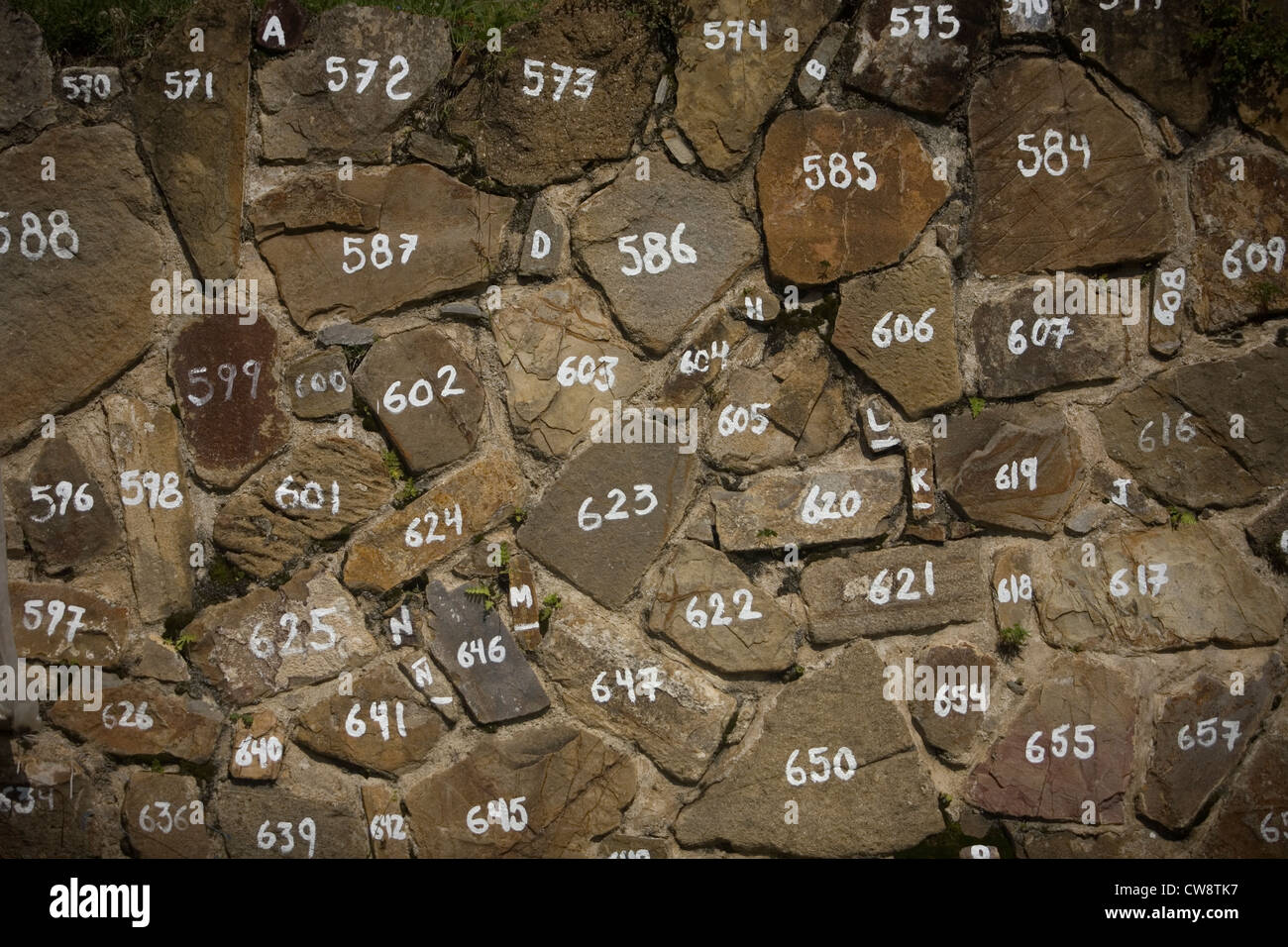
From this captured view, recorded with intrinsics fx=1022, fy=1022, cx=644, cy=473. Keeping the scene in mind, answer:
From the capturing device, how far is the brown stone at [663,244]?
3.01 metres

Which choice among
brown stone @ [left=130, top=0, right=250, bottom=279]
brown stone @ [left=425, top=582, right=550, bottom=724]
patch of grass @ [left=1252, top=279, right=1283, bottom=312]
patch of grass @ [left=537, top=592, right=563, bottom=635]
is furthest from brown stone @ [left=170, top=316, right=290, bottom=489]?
patch of grass @ [left=1252, top=279, right=1283, bottom=312]

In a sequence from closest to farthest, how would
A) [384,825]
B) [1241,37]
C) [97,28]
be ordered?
1. [1241,37]
2. [97,28]
3. [384,825]

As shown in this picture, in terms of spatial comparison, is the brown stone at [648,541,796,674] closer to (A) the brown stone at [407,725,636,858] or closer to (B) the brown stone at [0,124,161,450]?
(A) the brown stone at [407,725,636,858]

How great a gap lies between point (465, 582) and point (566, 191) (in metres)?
1.20

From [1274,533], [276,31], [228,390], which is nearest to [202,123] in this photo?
[276,31]

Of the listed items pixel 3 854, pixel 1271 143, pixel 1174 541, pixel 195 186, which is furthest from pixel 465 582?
pixel 1271 143

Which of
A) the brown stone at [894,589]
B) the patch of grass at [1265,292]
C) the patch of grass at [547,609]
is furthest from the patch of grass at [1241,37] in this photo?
the patch of grass at [547,609]

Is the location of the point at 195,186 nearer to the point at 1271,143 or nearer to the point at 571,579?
the point at 571,579

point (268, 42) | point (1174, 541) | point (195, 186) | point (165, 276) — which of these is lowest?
point (1174, 541)

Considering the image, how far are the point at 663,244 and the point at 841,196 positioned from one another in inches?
21.2

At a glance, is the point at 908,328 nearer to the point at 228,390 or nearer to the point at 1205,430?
the point at 1205,430

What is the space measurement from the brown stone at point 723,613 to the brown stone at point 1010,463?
661 millimetres

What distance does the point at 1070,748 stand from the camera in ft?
10.1

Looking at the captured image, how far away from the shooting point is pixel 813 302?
3.05 meters
